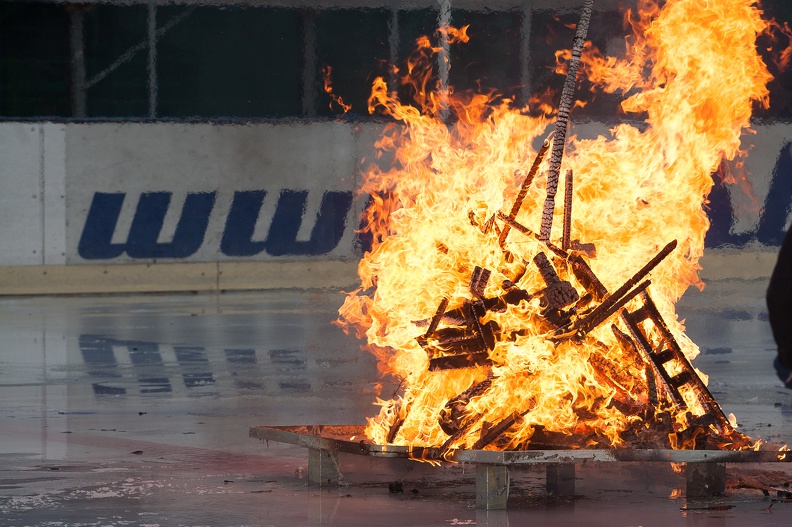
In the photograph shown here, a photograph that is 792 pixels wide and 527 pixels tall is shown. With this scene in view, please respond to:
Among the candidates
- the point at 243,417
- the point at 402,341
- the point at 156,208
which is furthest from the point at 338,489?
the point at 156,208

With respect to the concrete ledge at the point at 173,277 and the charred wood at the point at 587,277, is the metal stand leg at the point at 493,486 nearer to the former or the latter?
the charred wood at the point at 587,277

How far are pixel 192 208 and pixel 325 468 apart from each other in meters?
13.7

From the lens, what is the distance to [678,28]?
8.73 metres

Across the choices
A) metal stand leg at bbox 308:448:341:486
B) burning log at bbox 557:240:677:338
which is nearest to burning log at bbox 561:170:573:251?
burning log at bbox 557:240:677:338

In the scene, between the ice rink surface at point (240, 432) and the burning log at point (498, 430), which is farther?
the burning log at point (498, 430)

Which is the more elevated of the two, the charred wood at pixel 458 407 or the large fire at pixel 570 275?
the large fire at pixel 570 275

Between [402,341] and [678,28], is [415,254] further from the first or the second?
[678,28]

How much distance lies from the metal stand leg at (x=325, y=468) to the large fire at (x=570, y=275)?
27 centimetres

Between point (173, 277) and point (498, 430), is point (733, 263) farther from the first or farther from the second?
point (498, 430)

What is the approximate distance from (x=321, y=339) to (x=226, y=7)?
779 centimetres

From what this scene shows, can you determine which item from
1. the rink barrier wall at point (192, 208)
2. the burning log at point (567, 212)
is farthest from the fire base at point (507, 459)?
the rink barrier wall at point (192, 208)

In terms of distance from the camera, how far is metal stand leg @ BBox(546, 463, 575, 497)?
25.4 feet

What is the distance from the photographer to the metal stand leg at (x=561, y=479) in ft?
25.4

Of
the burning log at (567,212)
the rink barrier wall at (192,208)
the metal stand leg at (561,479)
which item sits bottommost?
the metal stand leg at (561,479)
